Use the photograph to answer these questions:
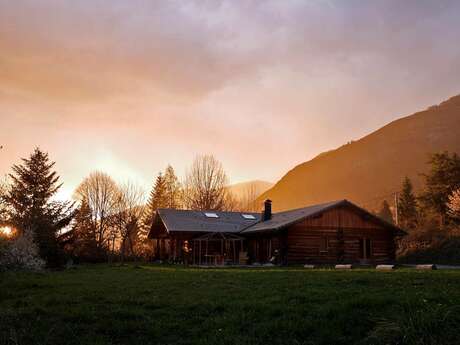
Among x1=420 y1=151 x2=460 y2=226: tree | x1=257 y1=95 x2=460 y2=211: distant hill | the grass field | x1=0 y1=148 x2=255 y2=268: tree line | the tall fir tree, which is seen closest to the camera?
the grass field

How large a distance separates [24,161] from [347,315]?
43.9 metres

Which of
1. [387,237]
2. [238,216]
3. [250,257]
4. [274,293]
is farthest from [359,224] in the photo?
[274,293]

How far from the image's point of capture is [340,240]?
115 ft

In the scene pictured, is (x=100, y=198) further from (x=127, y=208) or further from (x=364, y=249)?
(x=364, y=249)

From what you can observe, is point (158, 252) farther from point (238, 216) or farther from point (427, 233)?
point (427, 233)

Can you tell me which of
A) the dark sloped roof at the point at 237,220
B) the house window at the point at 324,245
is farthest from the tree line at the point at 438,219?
the house window at the point at 324,245

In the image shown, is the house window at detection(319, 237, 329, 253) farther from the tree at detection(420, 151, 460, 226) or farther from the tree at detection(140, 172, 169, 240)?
the tree at detection(140, 172, 169, 240)

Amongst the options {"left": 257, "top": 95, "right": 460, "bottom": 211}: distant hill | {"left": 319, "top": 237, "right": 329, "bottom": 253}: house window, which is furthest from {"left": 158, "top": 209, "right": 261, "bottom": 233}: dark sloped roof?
{"left": 257, "top": 95, "right": 460, "bottom": 211}: distant hill

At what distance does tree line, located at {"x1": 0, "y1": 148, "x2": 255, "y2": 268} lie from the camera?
30.6 metres

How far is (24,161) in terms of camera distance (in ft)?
147

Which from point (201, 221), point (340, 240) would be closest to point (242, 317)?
point (340, 240)

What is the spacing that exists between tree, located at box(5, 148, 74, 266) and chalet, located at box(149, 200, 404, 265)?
9040 millimetres

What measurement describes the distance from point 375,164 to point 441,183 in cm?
8549

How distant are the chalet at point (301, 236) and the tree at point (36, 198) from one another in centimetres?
904
